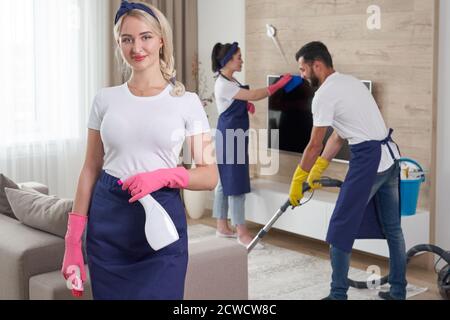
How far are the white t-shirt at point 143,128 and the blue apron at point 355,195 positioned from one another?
174cm

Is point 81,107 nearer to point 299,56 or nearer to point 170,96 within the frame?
point 299,56

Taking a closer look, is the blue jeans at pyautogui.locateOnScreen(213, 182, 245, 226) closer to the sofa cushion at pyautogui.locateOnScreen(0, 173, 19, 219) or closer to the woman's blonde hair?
the sofa cushion at pyautogui.locateOnScreen(0, 173, 19, 219)

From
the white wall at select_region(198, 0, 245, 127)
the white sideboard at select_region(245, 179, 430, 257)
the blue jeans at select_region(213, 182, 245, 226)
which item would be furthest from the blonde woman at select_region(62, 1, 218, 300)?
the white wall at select_region(198, 0, 245, 127)

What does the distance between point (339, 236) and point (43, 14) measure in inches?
123

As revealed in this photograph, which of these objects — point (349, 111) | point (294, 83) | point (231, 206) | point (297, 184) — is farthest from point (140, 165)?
point (294, 83)

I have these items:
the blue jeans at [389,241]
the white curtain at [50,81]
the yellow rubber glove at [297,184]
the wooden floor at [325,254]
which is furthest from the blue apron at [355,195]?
the white curtain at [50,81]

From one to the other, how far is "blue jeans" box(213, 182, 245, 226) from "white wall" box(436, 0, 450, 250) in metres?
1.45

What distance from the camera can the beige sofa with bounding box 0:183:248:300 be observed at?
271 cm

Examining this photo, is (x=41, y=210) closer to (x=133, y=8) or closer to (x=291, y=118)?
(x=133, y=8)

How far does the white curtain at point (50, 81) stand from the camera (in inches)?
220

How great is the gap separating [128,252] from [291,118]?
346 cm

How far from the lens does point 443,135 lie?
457 cm

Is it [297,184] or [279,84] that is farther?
[279,84]
